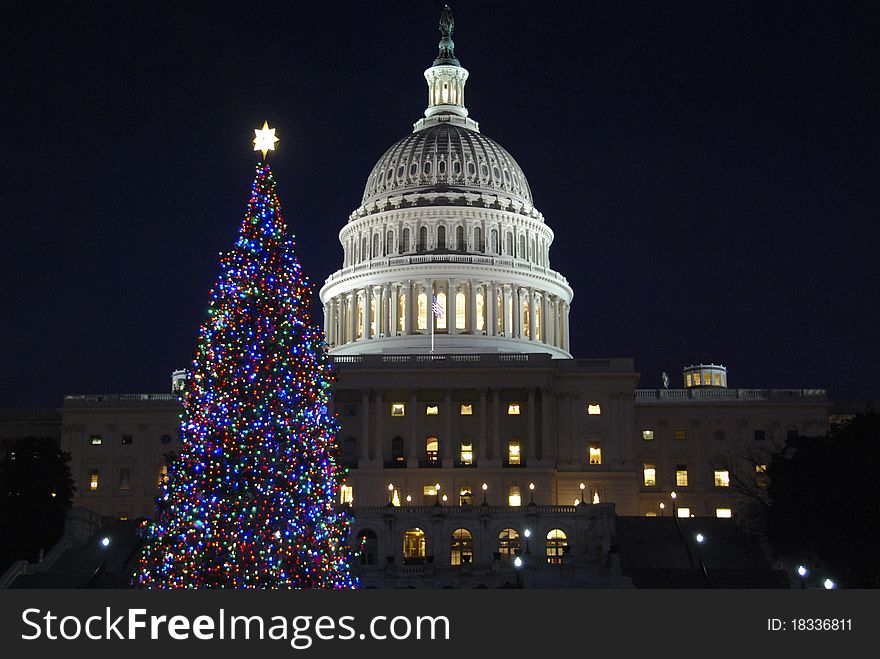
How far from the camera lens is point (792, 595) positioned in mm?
33938

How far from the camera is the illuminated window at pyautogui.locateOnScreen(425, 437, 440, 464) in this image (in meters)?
111

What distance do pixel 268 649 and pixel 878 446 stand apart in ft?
166

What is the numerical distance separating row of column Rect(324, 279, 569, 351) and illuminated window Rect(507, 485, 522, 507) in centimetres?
2312

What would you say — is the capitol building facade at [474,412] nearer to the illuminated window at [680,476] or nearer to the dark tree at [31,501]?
the illuminated window at [680,476]

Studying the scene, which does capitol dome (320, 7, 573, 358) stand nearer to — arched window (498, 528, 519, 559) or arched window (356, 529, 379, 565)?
arched window (356, 529, 379, 565)

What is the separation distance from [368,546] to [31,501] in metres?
20.3

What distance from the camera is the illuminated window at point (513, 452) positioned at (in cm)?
11081

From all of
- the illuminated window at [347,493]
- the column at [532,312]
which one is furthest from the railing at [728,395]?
the illuminated window at [347,493]

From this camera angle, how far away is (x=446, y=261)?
131500mm

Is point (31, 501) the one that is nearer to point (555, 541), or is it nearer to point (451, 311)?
point (555, 541)

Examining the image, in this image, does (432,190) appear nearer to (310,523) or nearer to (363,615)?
(310,523)

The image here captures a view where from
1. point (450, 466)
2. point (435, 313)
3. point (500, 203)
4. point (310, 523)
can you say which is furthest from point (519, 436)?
point (310, 523)

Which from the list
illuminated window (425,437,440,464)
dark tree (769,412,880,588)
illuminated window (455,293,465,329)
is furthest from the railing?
dark tree (769,412,880,588)

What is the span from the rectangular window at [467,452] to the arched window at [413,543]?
19.7 meters
